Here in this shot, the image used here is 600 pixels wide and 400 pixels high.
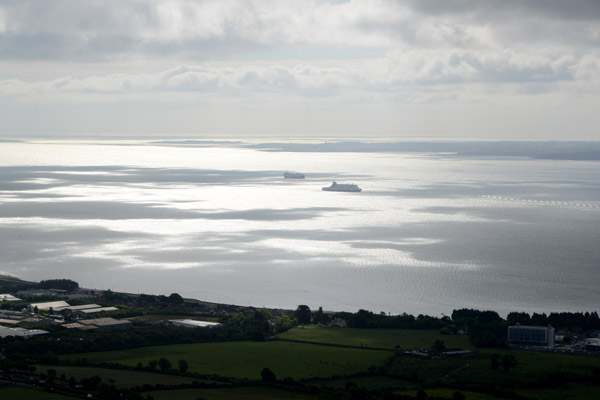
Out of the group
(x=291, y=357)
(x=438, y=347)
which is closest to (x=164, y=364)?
(x=291, y=357)

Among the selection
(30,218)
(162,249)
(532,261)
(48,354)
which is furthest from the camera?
(30,218)

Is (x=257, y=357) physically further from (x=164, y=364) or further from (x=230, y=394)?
(x=230, y=394)

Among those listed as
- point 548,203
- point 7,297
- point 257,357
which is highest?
point 548,203

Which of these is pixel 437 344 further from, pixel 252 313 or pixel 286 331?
pixel 252 313

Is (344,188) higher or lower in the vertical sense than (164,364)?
higher

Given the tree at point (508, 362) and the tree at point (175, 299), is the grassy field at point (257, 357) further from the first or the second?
the tree at point (175, 299)

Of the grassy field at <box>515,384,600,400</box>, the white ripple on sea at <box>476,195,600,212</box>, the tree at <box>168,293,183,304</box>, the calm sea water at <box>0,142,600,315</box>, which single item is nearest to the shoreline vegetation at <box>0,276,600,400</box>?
the grassy field at <box>515,384,600,400</box>

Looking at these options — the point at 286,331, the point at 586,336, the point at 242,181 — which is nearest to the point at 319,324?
the point at 286,331
